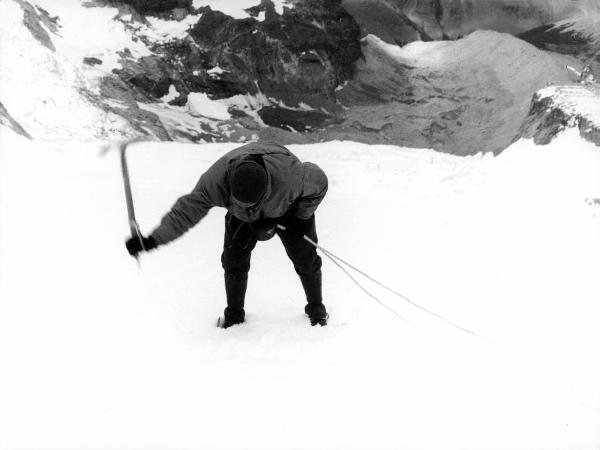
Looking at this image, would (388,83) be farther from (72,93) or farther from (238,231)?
(238,231)

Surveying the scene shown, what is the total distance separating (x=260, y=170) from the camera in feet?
7.63

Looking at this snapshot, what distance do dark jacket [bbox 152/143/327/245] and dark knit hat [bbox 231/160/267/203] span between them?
3.2 inches

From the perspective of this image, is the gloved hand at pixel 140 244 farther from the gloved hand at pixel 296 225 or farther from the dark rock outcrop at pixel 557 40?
the dark rock outcrop at pixel 557 40

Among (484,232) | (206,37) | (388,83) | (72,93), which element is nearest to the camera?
(484,232)

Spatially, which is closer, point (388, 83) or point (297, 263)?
point (297, 263)

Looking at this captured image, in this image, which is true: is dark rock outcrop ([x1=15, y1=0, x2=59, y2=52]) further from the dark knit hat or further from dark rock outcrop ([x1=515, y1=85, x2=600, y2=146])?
the dark knit hat

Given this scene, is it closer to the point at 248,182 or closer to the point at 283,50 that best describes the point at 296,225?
the point at 248,182

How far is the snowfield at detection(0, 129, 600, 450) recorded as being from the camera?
2145mm

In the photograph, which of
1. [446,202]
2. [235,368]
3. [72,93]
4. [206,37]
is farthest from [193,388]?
[206,37]

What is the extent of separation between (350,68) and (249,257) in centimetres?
3304

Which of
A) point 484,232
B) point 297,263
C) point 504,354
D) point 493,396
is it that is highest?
point 484,232

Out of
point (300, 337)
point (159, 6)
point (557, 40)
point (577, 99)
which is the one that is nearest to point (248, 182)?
point (300, 337)

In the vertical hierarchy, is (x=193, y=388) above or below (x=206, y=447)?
above

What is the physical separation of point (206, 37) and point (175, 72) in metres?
3.81
